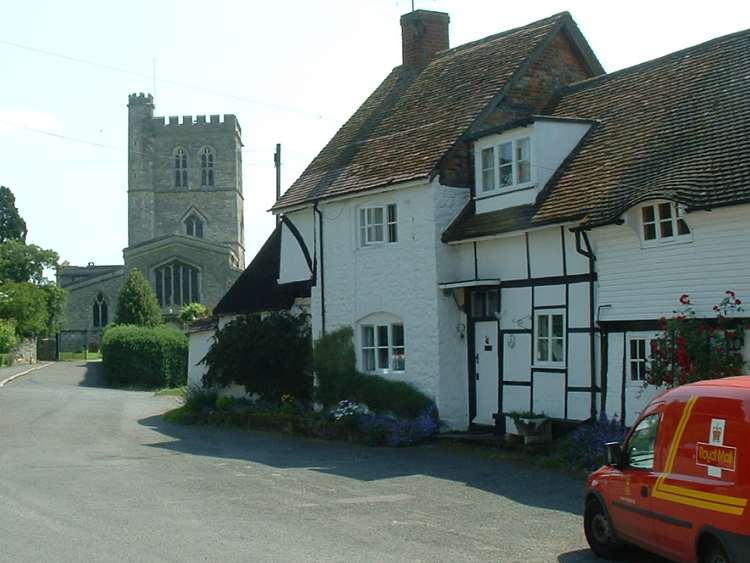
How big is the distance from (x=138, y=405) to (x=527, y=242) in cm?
1897

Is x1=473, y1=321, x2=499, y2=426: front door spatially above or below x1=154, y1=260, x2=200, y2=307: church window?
below

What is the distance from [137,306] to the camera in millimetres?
64500

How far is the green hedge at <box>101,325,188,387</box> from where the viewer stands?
49500mm

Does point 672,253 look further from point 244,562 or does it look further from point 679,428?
point 244,562

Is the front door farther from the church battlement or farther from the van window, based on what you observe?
the church battlement

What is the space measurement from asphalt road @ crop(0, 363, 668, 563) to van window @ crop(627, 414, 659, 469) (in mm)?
1091

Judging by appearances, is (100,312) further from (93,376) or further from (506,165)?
(506,165)

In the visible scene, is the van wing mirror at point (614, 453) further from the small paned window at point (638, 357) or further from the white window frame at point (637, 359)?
the small paned window at point (638, 357)

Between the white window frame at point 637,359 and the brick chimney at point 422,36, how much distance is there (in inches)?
486

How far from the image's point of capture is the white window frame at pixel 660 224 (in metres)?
15.2

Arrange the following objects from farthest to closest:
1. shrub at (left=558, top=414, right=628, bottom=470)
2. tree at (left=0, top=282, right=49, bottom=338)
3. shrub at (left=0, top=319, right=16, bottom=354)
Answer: tree at (left=0, top=282, right=49, bottom=338) → shrub at (left=0, top=319, right=16, bottom=354) → shrub at (left=558, top=414, right=628, bottom=470)

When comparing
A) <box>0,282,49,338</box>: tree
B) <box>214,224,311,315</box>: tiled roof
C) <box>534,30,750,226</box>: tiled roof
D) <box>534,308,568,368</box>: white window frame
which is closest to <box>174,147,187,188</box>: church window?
<box>0,282,49,338</box>: tree

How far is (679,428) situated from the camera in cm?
831

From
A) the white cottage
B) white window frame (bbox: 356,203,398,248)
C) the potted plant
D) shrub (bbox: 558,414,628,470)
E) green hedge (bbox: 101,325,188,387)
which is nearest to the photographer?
shrub (bbox: 558,414,628,470)
